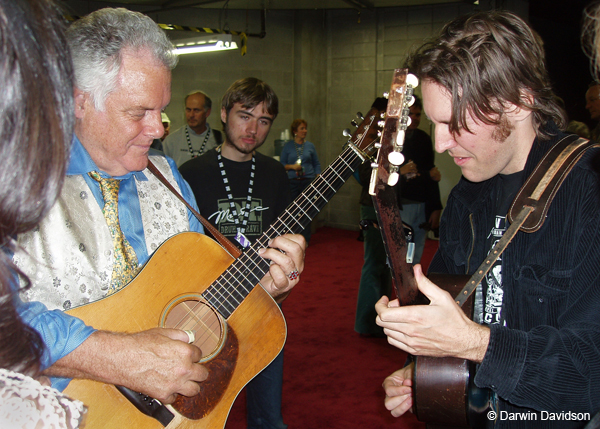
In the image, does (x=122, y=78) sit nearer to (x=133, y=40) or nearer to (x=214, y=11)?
(x=133, y=40)

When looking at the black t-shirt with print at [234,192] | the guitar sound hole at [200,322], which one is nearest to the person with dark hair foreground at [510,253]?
the guitar sound hole at [200,322]

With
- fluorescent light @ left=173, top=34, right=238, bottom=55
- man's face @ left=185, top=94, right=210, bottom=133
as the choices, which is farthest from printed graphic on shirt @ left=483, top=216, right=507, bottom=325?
fluorescent light @ left=173, top=34, right=238, bottom=55

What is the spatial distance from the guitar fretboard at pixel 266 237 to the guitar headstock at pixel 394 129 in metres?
0.68

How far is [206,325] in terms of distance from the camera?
1.63 meters

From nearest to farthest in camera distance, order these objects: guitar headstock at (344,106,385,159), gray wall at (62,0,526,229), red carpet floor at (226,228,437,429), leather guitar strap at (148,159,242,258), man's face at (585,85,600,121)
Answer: leather guitar strap at (148,159,242,258), guitar headstock at (344,106,385,159), red carpet floor at (226,228,437,429), man's face at (585,85,600,121), gray wall at (62,0,526,229)

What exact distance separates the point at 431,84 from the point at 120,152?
1.08 meters

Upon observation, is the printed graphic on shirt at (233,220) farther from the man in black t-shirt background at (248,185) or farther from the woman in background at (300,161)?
the woman in background at (300,161)

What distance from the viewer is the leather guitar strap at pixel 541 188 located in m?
1.26

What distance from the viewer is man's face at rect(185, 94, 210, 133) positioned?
5.72 metres

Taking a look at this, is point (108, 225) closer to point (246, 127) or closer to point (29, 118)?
point (29, 118)

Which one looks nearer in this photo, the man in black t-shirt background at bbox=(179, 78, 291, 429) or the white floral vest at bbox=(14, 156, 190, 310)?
the white floral vest at bbox=(14, 156, 190, 310)

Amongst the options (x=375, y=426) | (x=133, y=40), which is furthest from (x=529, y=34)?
(x=375, y=426)

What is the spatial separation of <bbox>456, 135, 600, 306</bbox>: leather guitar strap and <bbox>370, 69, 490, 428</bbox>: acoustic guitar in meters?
0.20

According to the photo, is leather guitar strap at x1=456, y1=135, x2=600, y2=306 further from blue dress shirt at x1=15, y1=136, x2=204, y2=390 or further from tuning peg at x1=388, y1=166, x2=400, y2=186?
blue dress shirt at x1=15, y1=136, x2=204, y2=390
